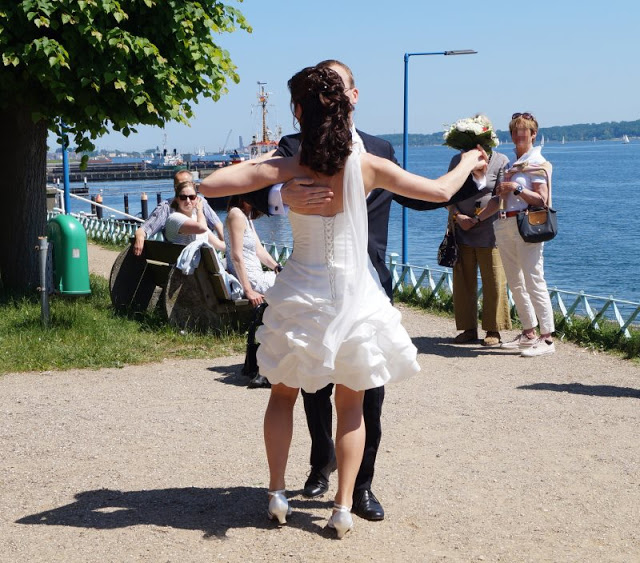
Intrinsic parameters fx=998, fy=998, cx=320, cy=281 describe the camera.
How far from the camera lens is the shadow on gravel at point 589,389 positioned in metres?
6.91

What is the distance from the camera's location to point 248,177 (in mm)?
3955

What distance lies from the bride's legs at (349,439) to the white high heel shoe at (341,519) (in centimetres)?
2

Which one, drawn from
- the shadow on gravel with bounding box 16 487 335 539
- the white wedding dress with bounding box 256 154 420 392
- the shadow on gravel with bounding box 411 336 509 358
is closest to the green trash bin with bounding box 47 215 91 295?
the shadow on gravel with bounding box 411 336 509 358

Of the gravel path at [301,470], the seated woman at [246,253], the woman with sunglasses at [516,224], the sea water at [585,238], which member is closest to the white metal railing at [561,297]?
the woman with sunglasses at [516,224]

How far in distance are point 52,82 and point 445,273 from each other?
176 inches

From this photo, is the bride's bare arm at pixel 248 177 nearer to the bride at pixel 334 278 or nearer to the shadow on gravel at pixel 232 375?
the bride at pixel 334 278

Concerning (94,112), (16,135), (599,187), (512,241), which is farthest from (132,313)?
(599,187)

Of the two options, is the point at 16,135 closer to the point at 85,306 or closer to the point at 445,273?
the point at 85,306

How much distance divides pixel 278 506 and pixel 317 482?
525 millimetres

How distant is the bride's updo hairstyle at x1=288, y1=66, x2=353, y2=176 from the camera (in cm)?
381

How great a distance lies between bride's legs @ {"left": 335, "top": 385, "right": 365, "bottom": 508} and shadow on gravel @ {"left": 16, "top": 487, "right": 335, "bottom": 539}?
0.26 metres

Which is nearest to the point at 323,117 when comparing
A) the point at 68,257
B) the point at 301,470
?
the point at 301,470

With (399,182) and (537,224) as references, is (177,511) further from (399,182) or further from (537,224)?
(537,224)

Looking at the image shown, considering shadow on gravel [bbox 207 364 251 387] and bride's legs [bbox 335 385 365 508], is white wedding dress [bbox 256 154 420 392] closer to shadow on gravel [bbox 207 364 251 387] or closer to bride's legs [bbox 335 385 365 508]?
bride's legs [bbox 335 385 365 508]
